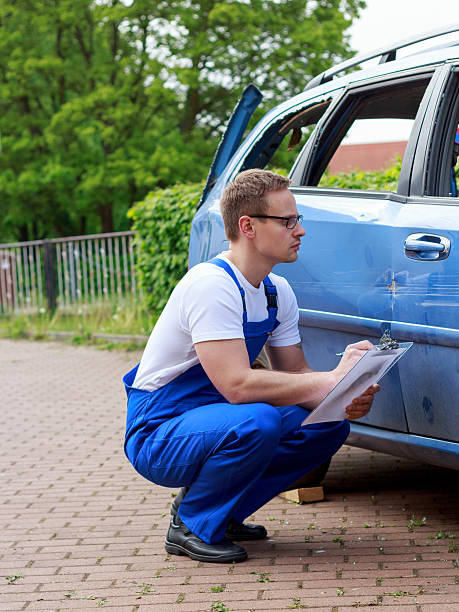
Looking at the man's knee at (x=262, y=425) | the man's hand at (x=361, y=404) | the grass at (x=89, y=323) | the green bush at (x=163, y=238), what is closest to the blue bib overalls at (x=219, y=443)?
the man's knee at (x=262, y=425)

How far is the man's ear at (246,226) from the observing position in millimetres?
3250

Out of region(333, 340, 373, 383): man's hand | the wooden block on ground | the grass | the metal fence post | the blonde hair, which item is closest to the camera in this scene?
region(333, 340, 373, 383): man's hand

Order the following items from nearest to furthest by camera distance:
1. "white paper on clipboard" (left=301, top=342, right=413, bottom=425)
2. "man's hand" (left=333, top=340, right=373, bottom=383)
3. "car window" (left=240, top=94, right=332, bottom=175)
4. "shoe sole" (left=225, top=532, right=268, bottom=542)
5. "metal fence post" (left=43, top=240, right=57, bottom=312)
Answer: "white paper on clipboard" (left=301, top=342, right=413, bottom=425) < "man's hand" (left=333, top=340, right=373, bottom=383) < "shoe sole" (left=225, top=532, right=268, bottom=542) < "car window" (left=240, top=94, right=332, bottom=175) < "metal fence post" (left=43, top=240, right=57, bottom=312)

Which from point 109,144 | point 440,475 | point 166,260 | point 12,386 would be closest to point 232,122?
point 440,475

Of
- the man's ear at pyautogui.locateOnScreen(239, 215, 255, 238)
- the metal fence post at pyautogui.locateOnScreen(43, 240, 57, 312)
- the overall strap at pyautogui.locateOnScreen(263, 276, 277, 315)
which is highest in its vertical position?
the man's ear at pyautogui.locateOnScreen(239, 215, 255, 238)

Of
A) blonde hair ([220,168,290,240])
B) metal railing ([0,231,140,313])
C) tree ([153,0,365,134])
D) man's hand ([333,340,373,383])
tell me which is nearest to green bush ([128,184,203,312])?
metal railing ([0,231,140,313])

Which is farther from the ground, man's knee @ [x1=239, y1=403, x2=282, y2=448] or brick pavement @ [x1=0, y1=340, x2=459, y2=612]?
man's knee @ [x1=239, y1=403, x2=282, y2=448]

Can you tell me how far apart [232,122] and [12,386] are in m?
5.07

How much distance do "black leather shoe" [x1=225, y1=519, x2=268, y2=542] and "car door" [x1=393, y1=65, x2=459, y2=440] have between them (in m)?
0.80

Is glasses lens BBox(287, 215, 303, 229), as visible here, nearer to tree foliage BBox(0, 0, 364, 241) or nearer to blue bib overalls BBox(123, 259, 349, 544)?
blue bib overalls BBox(123, 259, 349, 544)

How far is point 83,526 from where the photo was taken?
4047 millimetres

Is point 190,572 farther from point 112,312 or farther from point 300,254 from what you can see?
point 112,312

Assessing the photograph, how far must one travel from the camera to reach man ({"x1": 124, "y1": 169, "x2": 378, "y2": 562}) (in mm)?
3117

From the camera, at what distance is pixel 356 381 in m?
2.99
